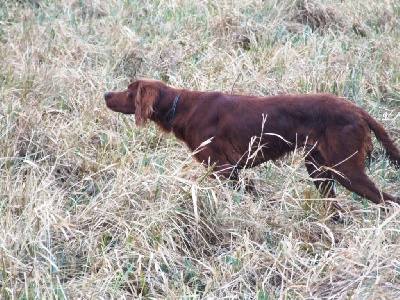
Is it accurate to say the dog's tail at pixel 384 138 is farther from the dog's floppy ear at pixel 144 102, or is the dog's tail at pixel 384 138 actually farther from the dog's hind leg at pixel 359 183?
the dog's floppy ear at pixel 144 102

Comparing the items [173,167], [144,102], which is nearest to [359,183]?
[173,167]

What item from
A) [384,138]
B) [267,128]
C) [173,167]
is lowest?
[173,167]

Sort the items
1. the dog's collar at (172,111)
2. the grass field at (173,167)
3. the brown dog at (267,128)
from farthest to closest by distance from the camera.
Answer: the dog's collar at (172,111) → the brown dog at (267,128) → the grass field at (173,167)

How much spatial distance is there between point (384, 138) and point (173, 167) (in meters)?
1.32

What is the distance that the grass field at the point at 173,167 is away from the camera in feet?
12.4

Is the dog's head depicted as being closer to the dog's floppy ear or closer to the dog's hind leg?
the dog's floppy ear

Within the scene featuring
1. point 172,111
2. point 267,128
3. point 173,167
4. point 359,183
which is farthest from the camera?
point 172,111

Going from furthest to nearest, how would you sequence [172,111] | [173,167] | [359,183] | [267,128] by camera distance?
[172,111] → [173,167] → [267,128] → [359,183]

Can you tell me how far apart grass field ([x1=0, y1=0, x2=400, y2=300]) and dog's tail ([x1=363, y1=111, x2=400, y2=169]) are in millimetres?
338

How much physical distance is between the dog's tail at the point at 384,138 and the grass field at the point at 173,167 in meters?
0.34

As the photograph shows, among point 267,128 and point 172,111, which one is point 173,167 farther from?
point 267,128

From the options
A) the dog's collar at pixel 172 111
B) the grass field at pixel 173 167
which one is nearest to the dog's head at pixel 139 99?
the dog's collar at pixel 172 111

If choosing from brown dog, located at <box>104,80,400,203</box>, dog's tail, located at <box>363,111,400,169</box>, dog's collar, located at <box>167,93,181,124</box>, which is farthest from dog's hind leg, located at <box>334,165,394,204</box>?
dog's collar, located at <box>167,93,181,124</box>

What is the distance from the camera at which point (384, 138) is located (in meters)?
4.64
